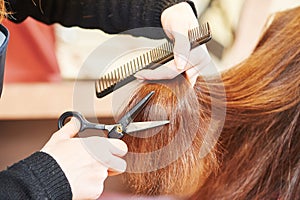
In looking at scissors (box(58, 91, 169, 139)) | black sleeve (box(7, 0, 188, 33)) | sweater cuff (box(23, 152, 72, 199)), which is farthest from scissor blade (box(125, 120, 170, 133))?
black sleeve (box(7, 0, 188, 33))

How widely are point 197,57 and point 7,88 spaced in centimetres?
109

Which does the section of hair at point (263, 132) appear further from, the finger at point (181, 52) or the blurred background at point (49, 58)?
the blurred background at point (49, 58)

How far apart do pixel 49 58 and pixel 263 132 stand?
3.88 ft

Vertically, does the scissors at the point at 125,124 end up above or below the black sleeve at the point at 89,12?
below

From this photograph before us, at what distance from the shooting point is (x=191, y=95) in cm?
81

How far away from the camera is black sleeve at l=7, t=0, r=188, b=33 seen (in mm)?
986

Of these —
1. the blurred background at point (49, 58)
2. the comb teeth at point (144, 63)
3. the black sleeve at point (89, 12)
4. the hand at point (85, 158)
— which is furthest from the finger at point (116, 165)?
the blurred background at point (49, 58)

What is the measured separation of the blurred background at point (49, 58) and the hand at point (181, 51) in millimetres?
701

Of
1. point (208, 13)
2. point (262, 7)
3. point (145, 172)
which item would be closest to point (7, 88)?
point (208, 13)

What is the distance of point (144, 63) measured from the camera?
0.80m

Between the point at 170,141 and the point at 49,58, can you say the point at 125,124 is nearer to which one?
the point at 170,141

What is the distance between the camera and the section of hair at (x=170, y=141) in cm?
80

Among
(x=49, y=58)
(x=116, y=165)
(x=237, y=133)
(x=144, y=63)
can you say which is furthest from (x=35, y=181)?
(x=49, y=58)

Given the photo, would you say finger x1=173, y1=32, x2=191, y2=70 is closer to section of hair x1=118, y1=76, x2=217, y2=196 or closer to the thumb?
section of hair x1=118, y1=76, x2=217, y2=196
